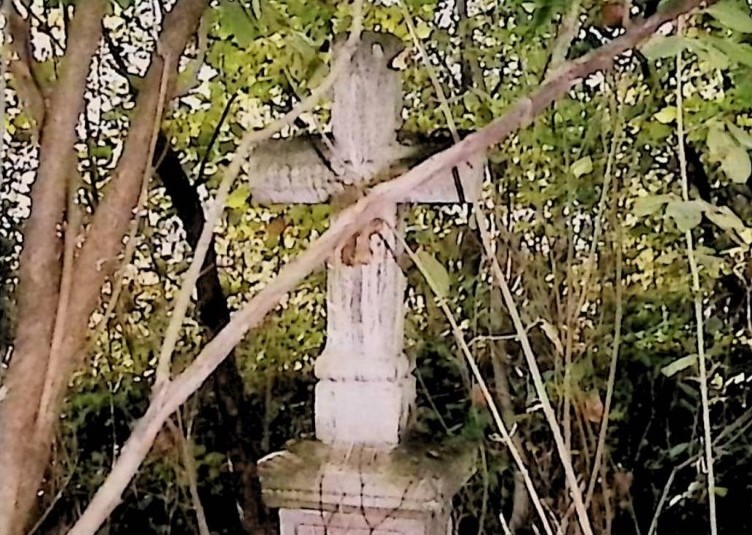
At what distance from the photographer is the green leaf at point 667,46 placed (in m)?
0.80

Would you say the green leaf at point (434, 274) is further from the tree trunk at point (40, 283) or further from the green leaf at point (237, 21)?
the green leaf at point (237, 21)

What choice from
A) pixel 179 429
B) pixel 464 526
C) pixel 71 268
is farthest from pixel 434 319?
pixel 71 268

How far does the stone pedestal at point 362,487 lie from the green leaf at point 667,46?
0.60 m

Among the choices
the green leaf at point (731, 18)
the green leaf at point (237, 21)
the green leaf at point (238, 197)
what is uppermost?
the green leaf at point (237, 21)

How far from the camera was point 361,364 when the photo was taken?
4.22ft

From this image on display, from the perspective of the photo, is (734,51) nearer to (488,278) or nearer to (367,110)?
(367,110)

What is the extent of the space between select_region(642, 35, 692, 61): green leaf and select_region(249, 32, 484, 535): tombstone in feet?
1.39

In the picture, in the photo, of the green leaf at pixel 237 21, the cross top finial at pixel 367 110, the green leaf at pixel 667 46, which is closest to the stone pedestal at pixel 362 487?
the cross top finial at pixel 367 110

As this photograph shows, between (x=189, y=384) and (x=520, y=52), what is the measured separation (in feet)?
4.87

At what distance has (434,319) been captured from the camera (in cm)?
232

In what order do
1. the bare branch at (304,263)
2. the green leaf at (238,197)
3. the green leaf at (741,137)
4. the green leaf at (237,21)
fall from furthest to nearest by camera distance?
1. the green leaf at (238,197)
2. the green leaf at (237,21)
3. the green leaf at (741,137)
4. the bare branch at (304,263)

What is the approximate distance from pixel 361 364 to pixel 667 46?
600 mm

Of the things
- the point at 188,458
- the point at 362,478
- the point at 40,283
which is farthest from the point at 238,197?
the point at 40,283

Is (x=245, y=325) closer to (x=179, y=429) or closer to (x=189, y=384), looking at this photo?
(x=189, y=384)
